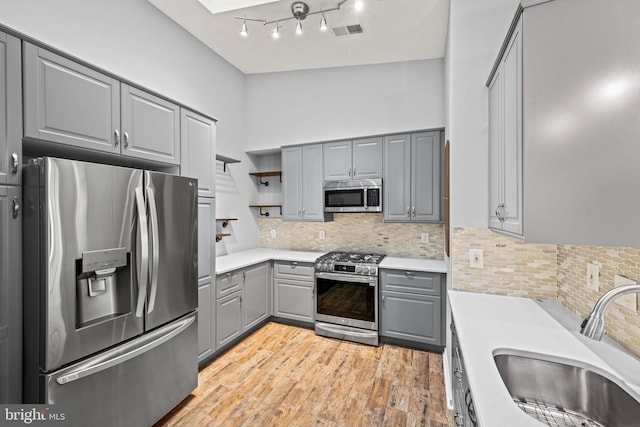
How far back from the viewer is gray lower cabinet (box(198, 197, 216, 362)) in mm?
2426

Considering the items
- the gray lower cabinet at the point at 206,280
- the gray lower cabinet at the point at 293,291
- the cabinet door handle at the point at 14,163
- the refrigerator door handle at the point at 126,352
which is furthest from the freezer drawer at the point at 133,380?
the gray lower cabinet at the point at 293,291

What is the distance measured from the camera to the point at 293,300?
3.46m

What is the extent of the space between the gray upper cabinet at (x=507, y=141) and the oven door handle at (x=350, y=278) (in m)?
1.45

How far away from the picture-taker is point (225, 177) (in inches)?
144

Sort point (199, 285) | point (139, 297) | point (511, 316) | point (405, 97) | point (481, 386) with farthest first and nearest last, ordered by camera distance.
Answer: point (405, 97), point (199, 285), point (139, 297), point (511, 316), point (481, 386)

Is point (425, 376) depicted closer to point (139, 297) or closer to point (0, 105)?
point (139, 297)

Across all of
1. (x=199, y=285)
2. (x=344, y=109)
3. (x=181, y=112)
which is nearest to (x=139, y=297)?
(x=199, y=285)

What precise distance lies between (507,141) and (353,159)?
2.11 meters

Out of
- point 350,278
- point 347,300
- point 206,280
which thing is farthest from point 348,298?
point 206,280

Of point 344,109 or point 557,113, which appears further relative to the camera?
point 344,109

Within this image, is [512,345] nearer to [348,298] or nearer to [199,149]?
[348,298]

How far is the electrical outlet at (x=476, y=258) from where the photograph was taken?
6.27 ft

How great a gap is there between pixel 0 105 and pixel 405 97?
3398mm

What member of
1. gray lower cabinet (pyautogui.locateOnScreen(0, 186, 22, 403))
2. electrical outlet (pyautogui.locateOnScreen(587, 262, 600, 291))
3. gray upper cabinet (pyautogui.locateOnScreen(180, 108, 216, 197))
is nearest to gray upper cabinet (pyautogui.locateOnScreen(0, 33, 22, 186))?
gray lower cabinet (pyautogui.locateOnScreen(0, 186, 22, 403))
